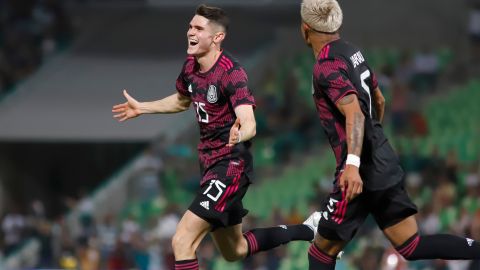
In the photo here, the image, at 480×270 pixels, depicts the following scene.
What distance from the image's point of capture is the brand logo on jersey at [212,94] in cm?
740

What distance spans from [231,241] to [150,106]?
1.10 metres

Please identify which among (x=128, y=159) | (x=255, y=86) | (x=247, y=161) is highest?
(x=247, y=161)

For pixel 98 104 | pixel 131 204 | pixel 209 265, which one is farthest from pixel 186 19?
pixel 209 265

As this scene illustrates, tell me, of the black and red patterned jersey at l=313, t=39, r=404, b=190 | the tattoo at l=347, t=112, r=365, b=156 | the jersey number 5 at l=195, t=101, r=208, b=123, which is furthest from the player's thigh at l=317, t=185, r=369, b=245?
the jersey number 5 at l=195, t=101, r=208, b=123

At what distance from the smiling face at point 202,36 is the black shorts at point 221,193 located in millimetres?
754

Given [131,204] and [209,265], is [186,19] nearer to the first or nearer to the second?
[131,204]

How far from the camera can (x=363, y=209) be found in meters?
6.91

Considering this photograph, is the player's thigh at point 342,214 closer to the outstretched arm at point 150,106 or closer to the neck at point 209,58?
the neck at point 209,58

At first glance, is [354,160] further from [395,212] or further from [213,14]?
[213,14]

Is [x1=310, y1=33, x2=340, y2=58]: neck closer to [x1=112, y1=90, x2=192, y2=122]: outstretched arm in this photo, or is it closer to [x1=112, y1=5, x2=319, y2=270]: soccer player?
[x1=112, y1=5, x2=319, y2=270]: soccer player

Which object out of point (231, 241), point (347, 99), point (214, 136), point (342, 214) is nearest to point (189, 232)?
point (231, 241)

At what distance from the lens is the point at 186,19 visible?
2359 cm

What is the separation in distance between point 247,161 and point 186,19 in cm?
1627

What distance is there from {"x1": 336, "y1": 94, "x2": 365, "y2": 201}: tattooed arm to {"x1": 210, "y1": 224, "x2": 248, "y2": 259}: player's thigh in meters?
1.36
